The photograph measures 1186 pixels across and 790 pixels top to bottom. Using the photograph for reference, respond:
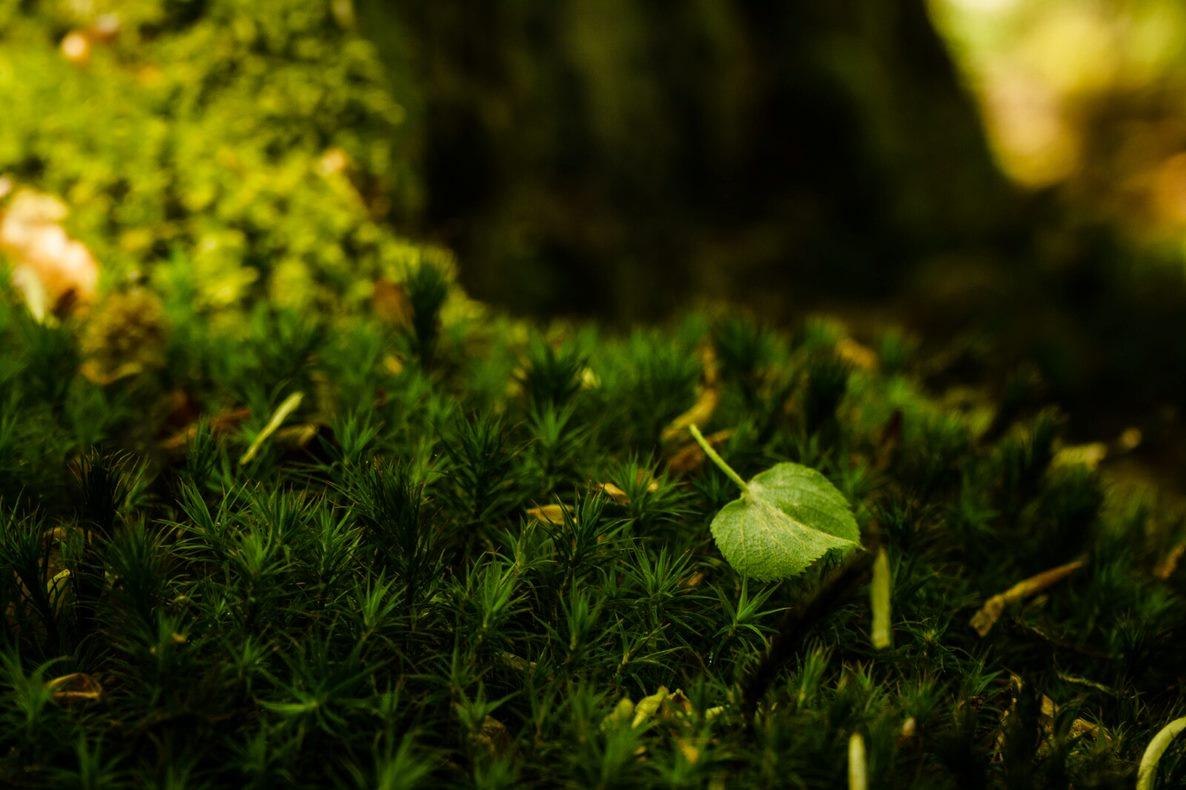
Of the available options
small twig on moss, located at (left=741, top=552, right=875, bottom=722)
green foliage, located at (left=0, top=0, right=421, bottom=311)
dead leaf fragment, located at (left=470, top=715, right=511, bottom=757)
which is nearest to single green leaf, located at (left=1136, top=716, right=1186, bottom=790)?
small twig on moss, located at (left=741, top=552, right=875, bottom=722)

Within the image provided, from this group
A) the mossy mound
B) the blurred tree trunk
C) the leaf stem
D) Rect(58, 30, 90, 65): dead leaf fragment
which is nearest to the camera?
the mossy mound

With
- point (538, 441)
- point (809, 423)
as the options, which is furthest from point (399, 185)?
point (809, 423)

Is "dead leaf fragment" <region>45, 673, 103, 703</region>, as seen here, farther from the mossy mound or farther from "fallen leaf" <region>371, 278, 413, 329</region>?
"fallen leaf" <region>371, 278, 413, 329</region>

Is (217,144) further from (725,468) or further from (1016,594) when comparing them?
(1016,594)

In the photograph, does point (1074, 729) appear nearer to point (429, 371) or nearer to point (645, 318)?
point (429, 371)

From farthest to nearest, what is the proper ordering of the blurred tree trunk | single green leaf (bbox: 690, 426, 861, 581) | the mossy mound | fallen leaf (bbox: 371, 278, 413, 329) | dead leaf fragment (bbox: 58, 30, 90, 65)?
the blurred tree trunk → dead leaf fragment (bbox: 58, 30, 90, 65) → fallen leaf (bbox: 371, 278, 413, 329) → single green leaf (bbox: 690, 426, 861, 581) → the mossy mound

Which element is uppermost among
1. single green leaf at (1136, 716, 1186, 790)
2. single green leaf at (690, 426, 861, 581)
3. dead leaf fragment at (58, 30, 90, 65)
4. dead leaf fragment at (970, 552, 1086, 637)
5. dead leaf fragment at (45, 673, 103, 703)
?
dead leaf fragment at (58, 30, 90, 65)

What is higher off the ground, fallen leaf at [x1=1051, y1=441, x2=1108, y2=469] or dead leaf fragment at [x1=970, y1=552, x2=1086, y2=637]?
dead leaf fragment at [x1=970, y1=552, x2=1086, y2=637]

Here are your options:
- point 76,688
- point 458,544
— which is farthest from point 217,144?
point 76,688
